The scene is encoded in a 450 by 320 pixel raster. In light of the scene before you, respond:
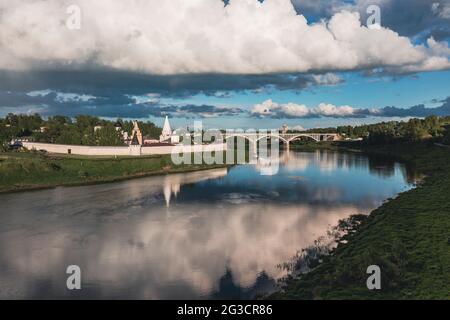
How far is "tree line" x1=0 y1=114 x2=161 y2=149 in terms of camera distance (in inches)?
2445

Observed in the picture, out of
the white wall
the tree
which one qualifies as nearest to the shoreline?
the white wall

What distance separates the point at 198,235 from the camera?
2159cm

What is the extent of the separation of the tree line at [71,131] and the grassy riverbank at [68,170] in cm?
1281

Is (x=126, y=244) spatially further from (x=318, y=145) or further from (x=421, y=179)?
(x=318, y=145)

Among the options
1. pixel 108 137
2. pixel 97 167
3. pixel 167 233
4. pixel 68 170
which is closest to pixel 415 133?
pixel 108 137

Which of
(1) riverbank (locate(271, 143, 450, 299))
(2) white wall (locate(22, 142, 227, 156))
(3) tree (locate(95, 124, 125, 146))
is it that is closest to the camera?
(1) riverbank (locate(271, 143, 450, 299))

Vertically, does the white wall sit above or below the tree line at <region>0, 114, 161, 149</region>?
below

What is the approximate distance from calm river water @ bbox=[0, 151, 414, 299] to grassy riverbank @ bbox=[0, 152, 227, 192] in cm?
340

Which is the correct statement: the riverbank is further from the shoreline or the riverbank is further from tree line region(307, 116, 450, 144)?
tree line region(307, 116, 450, 144)

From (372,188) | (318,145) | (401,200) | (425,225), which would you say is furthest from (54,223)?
(318,145)

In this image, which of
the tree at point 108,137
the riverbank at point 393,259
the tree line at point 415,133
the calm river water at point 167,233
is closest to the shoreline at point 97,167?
the calm river water at point 167,233
